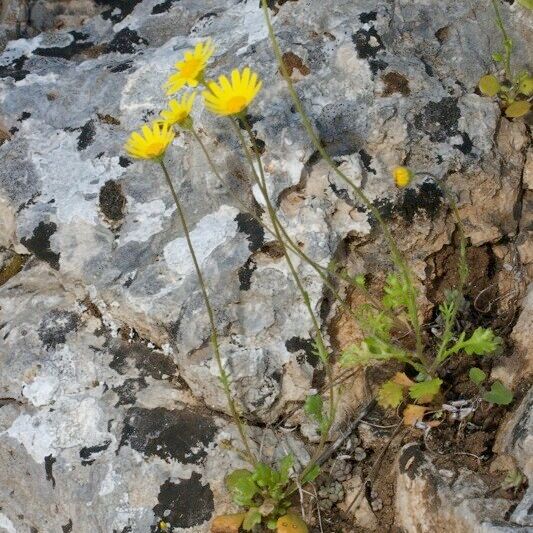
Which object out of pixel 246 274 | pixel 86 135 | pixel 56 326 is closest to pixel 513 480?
pixel 246 274

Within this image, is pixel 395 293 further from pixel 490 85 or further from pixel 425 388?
pixel 490 85

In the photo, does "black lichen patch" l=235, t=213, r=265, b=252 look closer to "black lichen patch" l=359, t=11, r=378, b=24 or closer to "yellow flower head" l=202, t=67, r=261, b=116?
"yellow flower head" l=202, t=67, r=261, b=116

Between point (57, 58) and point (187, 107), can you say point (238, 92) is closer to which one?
point (187, 107)

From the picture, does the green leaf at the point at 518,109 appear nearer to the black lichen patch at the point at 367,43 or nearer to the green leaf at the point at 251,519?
the black lichen patch at the point at 367,43

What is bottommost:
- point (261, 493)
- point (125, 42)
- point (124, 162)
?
point (261, 493)

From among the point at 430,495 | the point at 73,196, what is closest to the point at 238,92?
the point at 73,196

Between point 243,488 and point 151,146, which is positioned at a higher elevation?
point 151,146

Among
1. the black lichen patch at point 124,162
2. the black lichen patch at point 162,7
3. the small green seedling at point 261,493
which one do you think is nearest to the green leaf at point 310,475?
the small green seedling at point 261,493

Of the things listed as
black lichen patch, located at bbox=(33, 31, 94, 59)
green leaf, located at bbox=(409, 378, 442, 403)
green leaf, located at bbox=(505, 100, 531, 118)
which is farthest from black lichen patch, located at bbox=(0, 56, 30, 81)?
green leaf, located at bbox=(409, 378, 442, 403)
